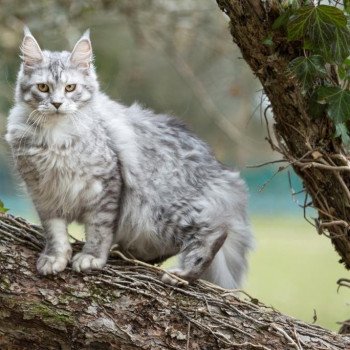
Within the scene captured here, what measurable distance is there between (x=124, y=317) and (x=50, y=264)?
0.24m

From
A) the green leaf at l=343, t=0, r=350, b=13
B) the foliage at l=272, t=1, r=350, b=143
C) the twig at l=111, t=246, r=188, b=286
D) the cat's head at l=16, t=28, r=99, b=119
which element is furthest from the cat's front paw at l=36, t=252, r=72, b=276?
the green leaf at l=343, t=0, r=350, b=13

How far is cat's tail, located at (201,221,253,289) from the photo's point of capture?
2.36 metres

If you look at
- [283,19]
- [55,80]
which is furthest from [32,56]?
[283,19]

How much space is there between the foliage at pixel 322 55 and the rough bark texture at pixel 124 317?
57cm

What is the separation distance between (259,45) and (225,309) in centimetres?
73

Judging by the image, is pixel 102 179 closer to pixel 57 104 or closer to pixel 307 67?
pixel 57 104

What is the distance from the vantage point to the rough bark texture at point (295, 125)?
2080 mm

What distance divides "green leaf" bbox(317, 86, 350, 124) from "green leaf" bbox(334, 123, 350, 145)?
3 centimetres

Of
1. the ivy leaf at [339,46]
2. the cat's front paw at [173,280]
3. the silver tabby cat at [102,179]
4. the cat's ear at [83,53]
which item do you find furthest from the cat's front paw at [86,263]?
the ivy leaf at [339,46]

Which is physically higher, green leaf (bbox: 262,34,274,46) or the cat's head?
green leaf (bbox: 262,34,274,46)

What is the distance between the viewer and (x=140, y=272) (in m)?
2.10

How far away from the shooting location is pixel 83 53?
2.24 m

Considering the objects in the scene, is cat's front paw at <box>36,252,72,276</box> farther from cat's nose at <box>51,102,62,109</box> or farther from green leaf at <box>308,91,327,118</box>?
green leaf at <box>308,91,327,118</box>

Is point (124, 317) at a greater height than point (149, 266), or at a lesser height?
lesser
